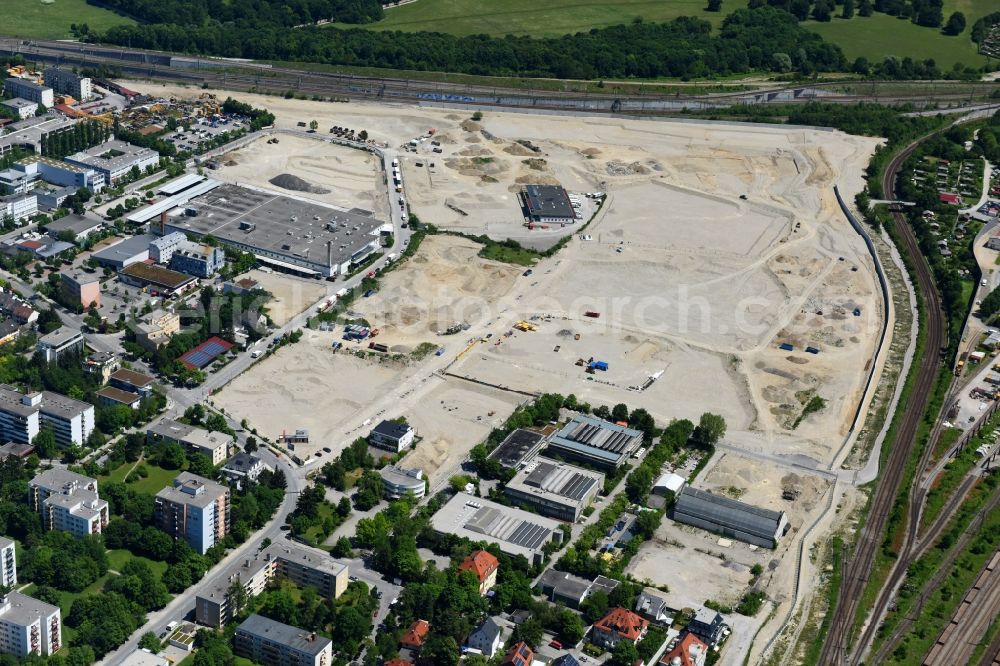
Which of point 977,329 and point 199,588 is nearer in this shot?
point 199,588

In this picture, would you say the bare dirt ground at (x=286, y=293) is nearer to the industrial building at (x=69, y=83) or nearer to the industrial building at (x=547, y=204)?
the industrial building at (x=547, y=204)

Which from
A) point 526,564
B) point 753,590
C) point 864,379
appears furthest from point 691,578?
point 864,379

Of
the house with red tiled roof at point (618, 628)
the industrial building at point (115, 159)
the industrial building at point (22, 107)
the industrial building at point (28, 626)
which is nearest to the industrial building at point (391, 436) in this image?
the house with red tiled roof at point (618, 628)

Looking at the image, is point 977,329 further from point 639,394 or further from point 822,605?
point 822,605

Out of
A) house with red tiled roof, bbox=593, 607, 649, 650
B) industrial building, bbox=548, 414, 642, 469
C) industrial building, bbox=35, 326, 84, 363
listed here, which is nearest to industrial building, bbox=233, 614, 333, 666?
house with red tiled roof, bbox=593, 607, 649, 650

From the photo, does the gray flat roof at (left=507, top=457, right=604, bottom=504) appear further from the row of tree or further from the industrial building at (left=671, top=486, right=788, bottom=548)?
the row of tree

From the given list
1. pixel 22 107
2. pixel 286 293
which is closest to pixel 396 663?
pixel 286 293
